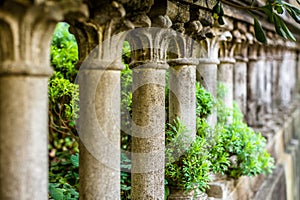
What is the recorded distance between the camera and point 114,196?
2.57 meters

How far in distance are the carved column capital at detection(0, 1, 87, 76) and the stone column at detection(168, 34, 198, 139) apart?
1589 millimetres

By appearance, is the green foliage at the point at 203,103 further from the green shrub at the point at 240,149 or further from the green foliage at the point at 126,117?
the green foliage at the point at 126,117

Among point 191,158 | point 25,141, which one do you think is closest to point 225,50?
point 191,158

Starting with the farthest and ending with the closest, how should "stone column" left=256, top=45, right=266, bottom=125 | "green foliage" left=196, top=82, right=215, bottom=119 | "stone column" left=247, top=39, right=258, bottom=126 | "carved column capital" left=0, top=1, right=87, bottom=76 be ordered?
"stone column" left=256, top=45, right=266, bottom=125, "stone column" left=247, top=39, right=258, bottom=126, "green foliage" left=196, top=82, right=215, bottom=119, "carved column capital" left=0, top=1, right=87, bottom=76

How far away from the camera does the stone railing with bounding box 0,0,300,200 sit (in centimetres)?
193

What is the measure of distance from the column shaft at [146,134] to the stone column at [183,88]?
467 mm

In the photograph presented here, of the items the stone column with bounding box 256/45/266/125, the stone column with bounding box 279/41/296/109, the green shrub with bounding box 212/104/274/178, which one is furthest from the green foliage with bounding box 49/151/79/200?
the stone column with bounding box 279/41/296/109

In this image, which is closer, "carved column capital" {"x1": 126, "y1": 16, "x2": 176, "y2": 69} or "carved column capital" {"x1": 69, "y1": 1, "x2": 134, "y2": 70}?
"carved column capital" {"x1": 69, "y1": 1, "x2": 134, "y2": 70}

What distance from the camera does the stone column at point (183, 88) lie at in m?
3.48

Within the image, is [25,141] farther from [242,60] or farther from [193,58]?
[242,60]

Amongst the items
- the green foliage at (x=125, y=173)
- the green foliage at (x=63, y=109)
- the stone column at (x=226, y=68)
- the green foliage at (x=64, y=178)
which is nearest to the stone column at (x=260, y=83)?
the stone column at (x=226, y=68)

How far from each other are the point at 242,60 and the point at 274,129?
190 centimetres

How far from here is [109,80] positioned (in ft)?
8.15

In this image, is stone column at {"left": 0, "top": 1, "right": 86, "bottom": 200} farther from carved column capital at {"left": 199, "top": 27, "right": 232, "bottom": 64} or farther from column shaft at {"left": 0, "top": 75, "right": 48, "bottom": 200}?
carved column capital at {"left": 199, "top": 27, "right": 232, "bottom": 64}
